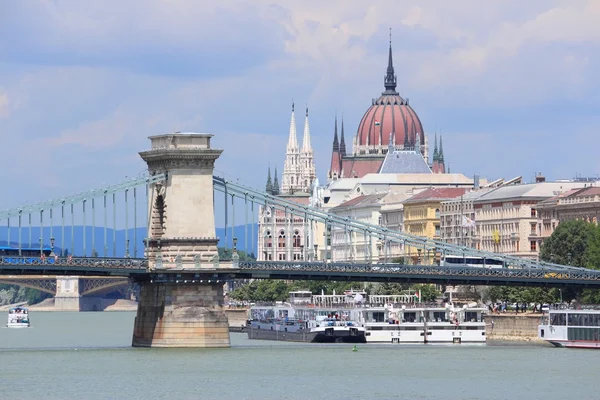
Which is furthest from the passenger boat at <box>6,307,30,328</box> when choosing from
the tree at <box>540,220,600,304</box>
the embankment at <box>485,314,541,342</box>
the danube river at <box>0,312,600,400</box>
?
the danube river at <box>0,312,600,400</box>

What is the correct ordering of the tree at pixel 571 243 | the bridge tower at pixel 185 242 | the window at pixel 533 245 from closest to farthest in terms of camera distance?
the bridge tower at pixel 185 242 < the tree at pixel 571 243 < the window at pixel 533 245

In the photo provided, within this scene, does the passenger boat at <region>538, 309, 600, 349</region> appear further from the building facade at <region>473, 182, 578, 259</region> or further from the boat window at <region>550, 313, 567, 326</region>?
the building facade at <region>473, 182, 578, 259</region>

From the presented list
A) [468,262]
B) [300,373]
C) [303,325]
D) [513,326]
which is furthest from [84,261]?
[468,262]

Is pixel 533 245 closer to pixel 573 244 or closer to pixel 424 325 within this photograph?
pixel 573 244

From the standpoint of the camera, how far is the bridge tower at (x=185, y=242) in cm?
10288

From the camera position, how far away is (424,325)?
12400 centimetres

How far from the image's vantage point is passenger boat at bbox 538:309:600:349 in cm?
11256

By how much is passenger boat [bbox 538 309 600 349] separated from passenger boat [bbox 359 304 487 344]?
8509 mm

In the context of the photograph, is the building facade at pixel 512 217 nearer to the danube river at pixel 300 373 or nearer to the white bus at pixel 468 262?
the white bus at pixel 468 262

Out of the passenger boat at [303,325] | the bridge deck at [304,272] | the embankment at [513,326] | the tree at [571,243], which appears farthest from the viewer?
the tree at [571,243]

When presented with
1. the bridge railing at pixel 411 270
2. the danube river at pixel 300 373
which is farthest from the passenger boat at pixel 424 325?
the bridge railing at pixel 411 270

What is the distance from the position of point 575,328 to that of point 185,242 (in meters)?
19.7

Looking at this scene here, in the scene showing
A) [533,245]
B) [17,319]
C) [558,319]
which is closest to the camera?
[558,319]

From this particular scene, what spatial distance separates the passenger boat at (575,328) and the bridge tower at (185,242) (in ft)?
56.5
